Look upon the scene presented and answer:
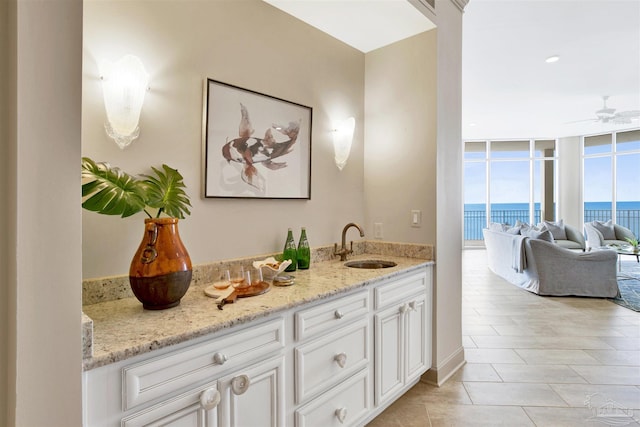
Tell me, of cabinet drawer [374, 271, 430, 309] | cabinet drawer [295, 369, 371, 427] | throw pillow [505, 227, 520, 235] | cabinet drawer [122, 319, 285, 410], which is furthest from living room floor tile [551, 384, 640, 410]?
throw pillow [505, 227, 520, 235]

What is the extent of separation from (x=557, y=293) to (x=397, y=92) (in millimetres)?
3887

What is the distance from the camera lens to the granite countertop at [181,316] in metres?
1.04

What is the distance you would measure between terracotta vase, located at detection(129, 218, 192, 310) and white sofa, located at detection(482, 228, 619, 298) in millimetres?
4889

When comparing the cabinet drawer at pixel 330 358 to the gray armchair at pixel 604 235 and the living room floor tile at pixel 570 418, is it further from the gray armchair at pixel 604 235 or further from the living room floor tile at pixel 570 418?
the gray armchair at pixel 604 235

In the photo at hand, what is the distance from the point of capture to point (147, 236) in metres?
1.33

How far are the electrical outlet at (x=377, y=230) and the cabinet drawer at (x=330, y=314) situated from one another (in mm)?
978

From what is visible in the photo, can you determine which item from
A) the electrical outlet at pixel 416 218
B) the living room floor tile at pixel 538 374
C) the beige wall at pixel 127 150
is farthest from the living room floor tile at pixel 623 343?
the electrical outlet at pixel 416 218

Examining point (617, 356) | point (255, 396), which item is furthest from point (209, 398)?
point (617, 356)

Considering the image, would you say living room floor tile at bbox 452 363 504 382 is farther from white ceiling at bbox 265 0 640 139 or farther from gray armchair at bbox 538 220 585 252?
gray armchair at bbox 538 220 585 252

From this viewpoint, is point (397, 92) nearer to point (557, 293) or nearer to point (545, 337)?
point (545, 337)

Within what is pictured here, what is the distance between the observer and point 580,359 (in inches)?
116

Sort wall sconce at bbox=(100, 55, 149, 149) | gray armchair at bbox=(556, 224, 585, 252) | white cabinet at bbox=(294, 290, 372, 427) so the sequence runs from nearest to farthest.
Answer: wall sconce at bbox=(100, 55, 149, 149), white cabinet at bbox=(294, 290, 372, 427), gray armchair at bbox=(556, 224, 585, 252)

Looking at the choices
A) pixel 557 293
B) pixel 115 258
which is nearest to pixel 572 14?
pixel 557 293

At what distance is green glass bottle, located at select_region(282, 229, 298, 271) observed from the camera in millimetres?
2156
